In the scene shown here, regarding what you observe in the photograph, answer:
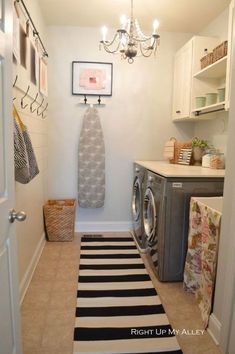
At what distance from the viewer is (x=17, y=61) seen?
70.6 inches

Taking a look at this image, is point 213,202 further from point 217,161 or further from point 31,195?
point 31,195

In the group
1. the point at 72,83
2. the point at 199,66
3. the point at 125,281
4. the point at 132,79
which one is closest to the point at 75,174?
the point at 72,83

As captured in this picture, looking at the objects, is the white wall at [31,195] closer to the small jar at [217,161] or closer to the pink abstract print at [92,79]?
the pink abstract print at [92,79]

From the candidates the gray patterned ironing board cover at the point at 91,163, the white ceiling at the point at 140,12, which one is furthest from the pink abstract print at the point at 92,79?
the white ceiling at the point at 140,12

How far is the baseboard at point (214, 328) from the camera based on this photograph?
5.22 ft

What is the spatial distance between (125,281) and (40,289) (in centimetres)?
70

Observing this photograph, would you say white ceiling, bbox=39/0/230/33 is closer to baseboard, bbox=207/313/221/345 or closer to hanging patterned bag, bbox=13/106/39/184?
hanging patterned bag, bbox=13/106/39/184

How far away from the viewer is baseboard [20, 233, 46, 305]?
202 centimetres

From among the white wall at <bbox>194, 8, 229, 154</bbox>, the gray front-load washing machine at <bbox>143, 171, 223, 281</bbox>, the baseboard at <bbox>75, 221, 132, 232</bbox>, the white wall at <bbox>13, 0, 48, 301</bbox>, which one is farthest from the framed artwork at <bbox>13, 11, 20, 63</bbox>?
the baseboard at <bbox>75, 221, 132, 232</bbox>

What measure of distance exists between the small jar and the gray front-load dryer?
671 mm

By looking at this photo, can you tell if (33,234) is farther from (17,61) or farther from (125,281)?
(17,61)

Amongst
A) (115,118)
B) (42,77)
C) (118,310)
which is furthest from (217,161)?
(42,77)

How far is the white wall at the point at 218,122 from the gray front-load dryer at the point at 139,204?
34.4 inches

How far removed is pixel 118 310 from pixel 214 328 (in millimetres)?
641
